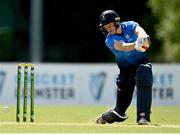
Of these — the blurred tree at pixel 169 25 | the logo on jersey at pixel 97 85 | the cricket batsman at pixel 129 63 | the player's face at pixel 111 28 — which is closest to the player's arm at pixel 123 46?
the cricket batsman at pixel 129 63

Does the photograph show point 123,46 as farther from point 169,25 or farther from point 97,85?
point 169,25

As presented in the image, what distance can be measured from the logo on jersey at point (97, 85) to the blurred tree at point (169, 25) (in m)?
9.36

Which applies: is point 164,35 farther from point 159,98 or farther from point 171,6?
point 159,98

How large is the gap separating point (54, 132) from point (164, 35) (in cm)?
2297

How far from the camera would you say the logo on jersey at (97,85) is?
23.8m

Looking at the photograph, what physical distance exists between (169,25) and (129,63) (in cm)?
2045

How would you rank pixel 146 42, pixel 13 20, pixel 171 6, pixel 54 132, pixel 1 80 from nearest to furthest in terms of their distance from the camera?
pixel 54 132 → pixel 146 42 → pixel 1 80 → pixel 171 6 → pixel 13 20

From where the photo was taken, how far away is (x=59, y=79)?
938 inches

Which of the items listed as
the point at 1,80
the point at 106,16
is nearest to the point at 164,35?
the point at 1,80

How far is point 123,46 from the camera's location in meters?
12.5

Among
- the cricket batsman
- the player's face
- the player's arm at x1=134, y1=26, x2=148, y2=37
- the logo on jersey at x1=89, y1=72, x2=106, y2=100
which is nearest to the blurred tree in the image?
the logo on jersey at x1=89, y1=72, x2=106, y2=100

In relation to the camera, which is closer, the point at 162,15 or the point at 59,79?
the point at 59,79

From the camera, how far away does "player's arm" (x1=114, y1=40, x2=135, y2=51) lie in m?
12.4

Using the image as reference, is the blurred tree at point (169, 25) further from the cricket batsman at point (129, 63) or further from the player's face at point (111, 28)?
the player's face at point (111, 28)
